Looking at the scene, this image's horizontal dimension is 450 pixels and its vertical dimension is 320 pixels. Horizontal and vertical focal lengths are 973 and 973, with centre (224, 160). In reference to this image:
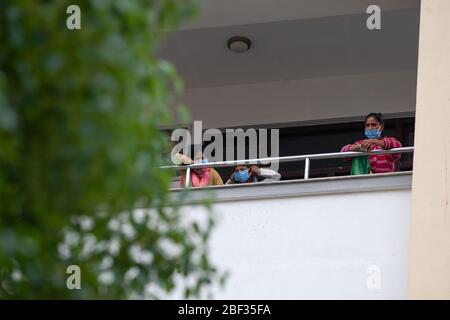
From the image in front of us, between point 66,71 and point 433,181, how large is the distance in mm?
5559

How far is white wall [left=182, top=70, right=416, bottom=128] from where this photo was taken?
12562 millimetres

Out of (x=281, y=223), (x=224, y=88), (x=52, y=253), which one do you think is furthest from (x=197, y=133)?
(x=52, y=253)

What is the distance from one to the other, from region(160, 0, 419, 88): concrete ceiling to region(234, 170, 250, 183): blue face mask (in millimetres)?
2578

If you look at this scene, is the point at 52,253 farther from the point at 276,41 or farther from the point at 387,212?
the point at 276,41

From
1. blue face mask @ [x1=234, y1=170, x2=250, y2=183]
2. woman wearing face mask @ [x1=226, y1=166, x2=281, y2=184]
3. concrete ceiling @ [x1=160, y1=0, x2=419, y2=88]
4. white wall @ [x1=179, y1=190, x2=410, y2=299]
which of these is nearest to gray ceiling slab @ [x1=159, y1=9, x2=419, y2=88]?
concrete ceiling @ [x1=160, y1=0, x2=419, y2=88]

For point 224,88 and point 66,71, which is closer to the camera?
point 66,71

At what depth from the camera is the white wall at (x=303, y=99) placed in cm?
1256

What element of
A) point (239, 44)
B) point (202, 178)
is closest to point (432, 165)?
point (202, 178)

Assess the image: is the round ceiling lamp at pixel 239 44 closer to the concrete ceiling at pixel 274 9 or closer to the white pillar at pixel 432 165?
the concrete ceiling at pixel 274 9

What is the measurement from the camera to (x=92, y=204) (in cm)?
303

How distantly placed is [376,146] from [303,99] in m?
4.18

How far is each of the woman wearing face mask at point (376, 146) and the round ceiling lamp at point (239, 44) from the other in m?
3.15

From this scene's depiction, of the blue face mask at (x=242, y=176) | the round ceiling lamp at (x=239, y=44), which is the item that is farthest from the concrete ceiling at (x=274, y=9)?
the blue face mask at (x=242, y=176)

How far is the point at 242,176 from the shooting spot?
9.34m
